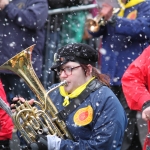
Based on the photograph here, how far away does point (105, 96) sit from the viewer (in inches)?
202

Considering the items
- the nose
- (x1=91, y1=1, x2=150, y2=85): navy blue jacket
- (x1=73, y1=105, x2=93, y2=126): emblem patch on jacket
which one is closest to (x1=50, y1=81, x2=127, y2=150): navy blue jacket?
(x1=73, y1=105, x2=93, y2=126): emblem patch on jacket

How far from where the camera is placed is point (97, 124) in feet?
16.5

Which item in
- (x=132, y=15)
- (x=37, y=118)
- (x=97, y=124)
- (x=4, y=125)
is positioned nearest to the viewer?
(x=97, y=124)

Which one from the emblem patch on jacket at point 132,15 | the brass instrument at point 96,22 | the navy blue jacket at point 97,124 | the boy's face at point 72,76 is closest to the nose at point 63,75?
the boy's face at point 72,76

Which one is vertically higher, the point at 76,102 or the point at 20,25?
the point at 20,25

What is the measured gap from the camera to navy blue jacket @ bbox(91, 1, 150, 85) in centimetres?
724

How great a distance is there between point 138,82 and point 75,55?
0.59 metres

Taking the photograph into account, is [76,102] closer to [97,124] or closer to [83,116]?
[83,116]

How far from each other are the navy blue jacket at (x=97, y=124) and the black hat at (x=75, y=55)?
34 centimetres

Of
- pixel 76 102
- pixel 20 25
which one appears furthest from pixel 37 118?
pixel 20 25

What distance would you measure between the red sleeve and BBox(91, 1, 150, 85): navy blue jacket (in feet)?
6.23

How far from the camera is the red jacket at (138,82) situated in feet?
17.1

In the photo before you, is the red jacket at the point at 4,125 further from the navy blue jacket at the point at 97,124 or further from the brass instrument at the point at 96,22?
the brass instrument at the point at 96,22

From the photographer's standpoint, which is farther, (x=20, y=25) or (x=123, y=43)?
(x=20, y=25)
